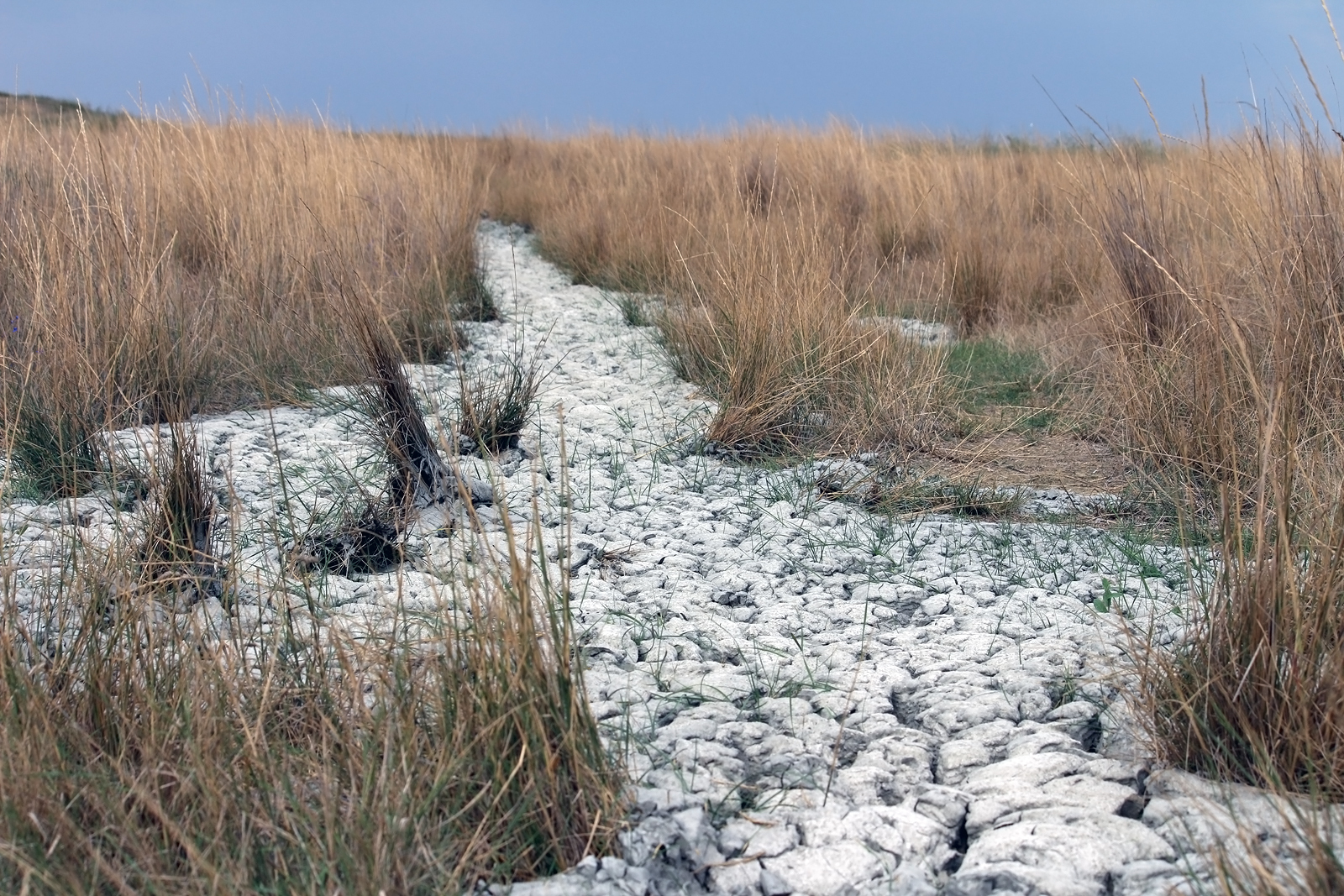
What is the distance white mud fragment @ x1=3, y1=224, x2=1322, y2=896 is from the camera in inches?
52.5

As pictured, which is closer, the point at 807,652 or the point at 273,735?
the point at 273,735

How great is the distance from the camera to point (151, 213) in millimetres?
4168

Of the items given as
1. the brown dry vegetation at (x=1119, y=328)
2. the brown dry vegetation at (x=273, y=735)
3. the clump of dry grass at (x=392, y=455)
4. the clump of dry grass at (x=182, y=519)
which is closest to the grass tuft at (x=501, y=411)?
the clump of dry grass at (x=392, y=455)

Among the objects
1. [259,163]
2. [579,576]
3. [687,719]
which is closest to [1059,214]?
[259,163]

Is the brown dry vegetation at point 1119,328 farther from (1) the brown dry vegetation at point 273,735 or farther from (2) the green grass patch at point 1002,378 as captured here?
(1) the brown dry vegetation at point 273,735

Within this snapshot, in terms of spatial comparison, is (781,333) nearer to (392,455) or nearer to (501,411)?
(501,411)

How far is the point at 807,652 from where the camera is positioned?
1.91m

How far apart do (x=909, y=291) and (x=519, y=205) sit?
3960mm

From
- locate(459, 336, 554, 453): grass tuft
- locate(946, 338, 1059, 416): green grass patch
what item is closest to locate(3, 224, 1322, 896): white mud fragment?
locate(459, 336, 554, 453): grass tuft

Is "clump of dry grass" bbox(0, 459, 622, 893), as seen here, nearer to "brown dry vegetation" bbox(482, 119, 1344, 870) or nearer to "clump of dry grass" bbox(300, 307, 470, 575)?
"clump of dry grass" bbox(300, 307, 470, 575)

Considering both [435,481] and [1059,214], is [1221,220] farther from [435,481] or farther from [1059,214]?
[435,481]

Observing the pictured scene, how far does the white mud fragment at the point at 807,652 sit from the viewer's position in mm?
1334

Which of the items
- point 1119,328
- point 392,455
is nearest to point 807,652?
point 392,455

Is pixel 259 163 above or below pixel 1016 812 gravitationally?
above
